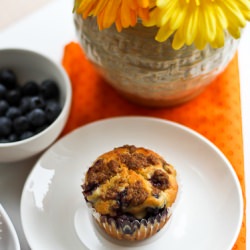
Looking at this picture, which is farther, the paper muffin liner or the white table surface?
the white table surface

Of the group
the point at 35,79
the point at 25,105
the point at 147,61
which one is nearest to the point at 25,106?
the point at 25,105

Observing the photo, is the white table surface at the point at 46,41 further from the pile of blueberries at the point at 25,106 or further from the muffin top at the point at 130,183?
the muffin top at the point at 130,183

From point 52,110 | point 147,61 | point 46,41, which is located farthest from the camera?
point 46,41

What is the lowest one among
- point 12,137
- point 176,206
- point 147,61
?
point 176,206

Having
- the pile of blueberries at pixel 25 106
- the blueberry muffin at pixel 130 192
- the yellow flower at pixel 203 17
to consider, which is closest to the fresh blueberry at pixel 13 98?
the pile of blueberries at pixel 25 106

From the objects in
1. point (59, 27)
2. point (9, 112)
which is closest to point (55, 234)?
point (9, 112)

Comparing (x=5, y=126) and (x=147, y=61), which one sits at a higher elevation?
(x=147, y=61)

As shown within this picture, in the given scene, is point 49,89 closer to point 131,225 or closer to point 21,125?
point 21,125

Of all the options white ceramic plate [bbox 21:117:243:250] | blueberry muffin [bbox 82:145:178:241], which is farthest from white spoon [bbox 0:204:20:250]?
blueberry muffin [bbox 82:145:178:241]

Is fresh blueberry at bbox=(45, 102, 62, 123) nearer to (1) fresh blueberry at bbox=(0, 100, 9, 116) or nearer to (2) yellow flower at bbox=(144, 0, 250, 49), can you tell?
(1) fresh blueberry at bbox=(0, 100, 9, 116)
